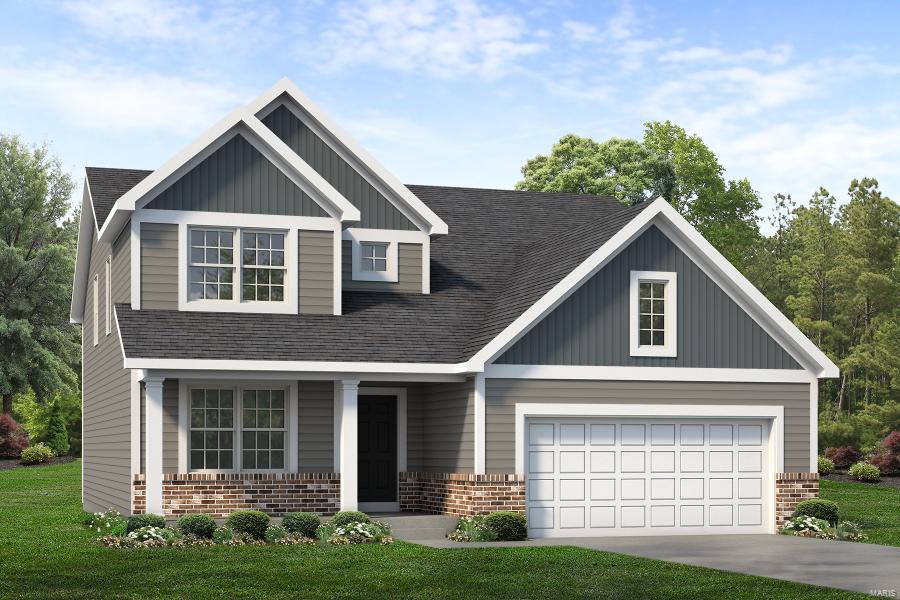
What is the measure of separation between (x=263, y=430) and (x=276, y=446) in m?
0.39

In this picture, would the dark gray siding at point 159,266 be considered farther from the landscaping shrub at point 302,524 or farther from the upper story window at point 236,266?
the landscaping shrub at point 302,524

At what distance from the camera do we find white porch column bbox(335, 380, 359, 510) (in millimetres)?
22438

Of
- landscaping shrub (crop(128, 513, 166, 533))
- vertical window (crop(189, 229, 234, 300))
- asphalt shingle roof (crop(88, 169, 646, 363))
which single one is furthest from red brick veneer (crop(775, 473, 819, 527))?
landscaping shrub (crop(128, 513, 166, 533))

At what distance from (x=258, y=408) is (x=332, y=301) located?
2560mm

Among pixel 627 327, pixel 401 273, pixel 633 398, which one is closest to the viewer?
pixel 633 398

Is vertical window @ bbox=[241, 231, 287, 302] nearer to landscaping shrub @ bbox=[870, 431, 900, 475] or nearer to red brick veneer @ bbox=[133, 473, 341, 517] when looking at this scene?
red brick veneer @ bbox=[133, 473, 341, 517]

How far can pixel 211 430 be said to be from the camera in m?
22.9

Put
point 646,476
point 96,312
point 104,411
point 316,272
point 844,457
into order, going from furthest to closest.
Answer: point 844,457, point 96,312, point 104,411, point 316,272, point 646,476

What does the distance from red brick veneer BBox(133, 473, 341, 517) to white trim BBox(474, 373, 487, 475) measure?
2.79 m

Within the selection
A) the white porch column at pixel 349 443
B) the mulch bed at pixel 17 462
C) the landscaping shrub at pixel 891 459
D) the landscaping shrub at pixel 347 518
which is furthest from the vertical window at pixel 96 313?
the landscaping shrub at pixel 891 459

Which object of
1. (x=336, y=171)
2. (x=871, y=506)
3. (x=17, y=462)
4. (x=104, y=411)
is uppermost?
(x=336, y=171)

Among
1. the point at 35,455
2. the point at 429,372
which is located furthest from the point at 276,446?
the point at 35,455

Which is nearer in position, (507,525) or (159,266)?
(507,525)

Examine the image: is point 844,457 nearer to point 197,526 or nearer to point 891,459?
point 891,459
